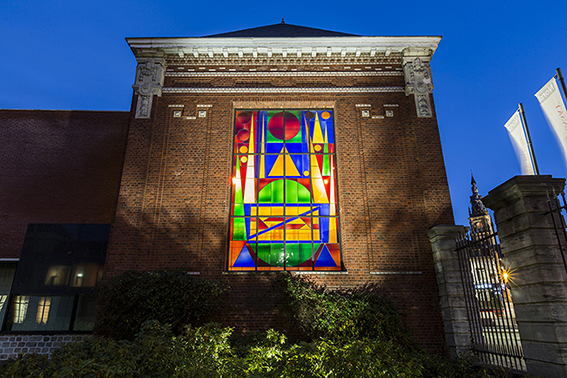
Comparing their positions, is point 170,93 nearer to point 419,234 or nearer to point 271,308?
point 271,308

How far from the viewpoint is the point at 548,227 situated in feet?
22.5

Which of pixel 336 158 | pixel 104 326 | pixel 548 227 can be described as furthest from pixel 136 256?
pixel 548 227

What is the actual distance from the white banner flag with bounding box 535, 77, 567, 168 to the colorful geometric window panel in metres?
6.60

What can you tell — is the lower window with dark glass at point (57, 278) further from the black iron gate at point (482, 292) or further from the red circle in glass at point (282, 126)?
the black iron gate at point (482, 292)

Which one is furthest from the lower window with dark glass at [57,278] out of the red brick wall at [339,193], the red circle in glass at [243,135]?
the red circle in glass at [243,135]

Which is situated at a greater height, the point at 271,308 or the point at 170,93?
the point at 170,93

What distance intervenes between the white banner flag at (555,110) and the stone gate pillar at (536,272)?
330cm

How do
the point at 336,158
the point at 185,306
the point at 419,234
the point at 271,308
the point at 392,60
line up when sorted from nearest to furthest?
the point at 185,306, the point at 271,308, the point at 419,234, the point at 336,158, the point at 392,60

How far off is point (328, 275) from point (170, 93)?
932 cm

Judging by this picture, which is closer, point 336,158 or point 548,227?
point 548,227

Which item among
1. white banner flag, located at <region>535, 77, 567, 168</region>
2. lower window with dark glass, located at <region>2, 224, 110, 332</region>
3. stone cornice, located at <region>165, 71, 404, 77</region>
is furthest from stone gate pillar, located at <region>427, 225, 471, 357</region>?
lower window with dark glass, located at <region>2, 224, 110, 332</region>

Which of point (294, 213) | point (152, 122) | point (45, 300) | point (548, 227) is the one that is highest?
point (152, 122)

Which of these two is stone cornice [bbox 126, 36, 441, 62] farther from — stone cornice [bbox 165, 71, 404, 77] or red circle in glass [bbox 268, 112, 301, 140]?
red circle in glass [bbox 268, 112, 301, 140]

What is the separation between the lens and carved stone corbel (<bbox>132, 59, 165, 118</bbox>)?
13672mm
